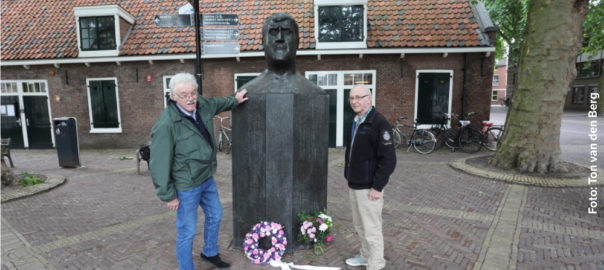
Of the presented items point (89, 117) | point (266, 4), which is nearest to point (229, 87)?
point (266, 4)

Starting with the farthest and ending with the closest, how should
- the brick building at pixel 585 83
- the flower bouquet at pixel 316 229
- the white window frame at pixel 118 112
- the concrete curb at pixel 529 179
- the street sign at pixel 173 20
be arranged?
the brick building at pixel 585 83, the white window frame at pixel 118 112, the concrete curb at pixel 529 179, the street sign at pixel 173 20, the flower bouquet at pixel 316 229

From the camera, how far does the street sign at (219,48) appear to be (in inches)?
197

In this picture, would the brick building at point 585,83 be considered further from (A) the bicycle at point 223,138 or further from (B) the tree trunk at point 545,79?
(A) the bicycle at point 223,138

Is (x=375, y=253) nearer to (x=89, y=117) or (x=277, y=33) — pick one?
(x=277, y=33)

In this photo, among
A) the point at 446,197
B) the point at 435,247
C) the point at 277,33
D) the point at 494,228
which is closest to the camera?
the point at 277,33

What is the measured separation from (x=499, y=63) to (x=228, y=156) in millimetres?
55794

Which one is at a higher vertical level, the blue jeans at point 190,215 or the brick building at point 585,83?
the brick building at point 585,83

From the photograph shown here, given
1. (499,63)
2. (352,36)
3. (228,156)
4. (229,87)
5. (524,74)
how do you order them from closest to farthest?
(524,74) < (228,156) < (352,36) < (229,87) < (499,63)

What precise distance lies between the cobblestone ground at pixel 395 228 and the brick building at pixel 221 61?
497cm

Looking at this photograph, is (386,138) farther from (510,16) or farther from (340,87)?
(510,16)

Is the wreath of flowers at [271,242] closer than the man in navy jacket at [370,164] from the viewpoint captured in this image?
No

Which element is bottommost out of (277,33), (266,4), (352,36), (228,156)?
(228,156)

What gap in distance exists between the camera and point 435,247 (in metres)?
3.46

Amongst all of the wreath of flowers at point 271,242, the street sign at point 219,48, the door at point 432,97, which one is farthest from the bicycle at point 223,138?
the wreath of flowers at point 271,242
